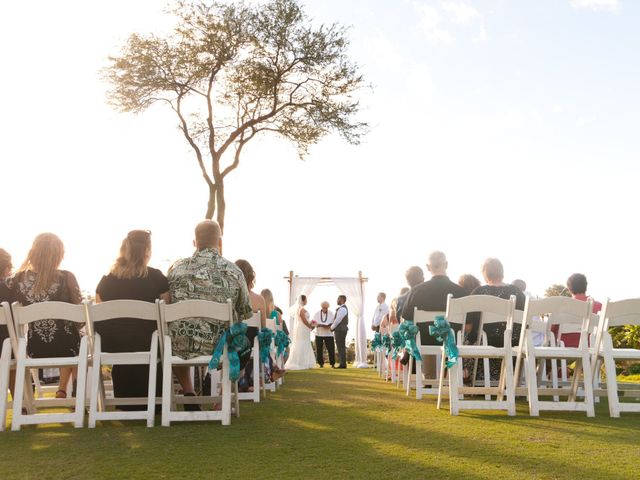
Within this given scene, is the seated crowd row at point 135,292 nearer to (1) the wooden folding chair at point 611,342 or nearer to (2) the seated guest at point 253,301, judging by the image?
(2) the seated guest at point 253,301

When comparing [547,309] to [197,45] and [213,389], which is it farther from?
[197,45]

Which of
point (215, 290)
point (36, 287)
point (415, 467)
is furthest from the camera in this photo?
point (36, 287)

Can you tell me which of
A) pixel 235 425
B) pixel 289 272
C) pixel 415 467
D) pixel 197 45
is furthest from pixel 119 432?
pixel 289 272

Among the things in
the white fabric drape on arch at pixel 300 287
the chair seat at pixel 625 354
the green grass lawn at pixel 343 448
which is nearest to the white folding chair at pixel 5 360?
the green grass lawn at pixel 343 448

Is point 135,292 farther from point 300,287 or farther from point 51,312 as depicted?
point 300,287

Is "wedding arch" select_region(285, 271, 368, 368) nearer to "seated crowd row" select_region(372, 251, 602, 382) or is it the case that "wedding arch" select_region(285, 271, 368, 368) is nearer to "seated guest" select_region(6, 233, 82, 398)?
"seated crowd row" select_region(372, 251, 602, 382)

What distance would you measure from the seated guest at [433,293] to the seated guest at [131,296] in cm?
329

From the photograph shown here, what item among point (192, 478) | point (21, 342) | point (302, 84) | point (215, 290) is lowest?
point (192, 478)

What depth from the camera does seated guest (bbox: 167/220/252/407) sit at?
20.6 feet

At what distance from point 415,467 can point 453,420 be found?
2175mm

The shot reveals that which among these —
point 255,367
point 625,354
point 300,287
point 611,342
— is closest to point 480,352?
point 611,342

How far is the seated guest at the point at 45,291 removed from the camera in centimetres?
688

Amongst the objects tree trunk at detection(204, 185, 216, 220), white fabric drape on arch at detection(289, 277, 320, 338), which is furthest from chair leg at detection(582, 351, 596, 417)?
white fabric drape on arch at detection(289, 277, 320, 338)

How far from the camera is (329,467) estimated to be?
416 cm
